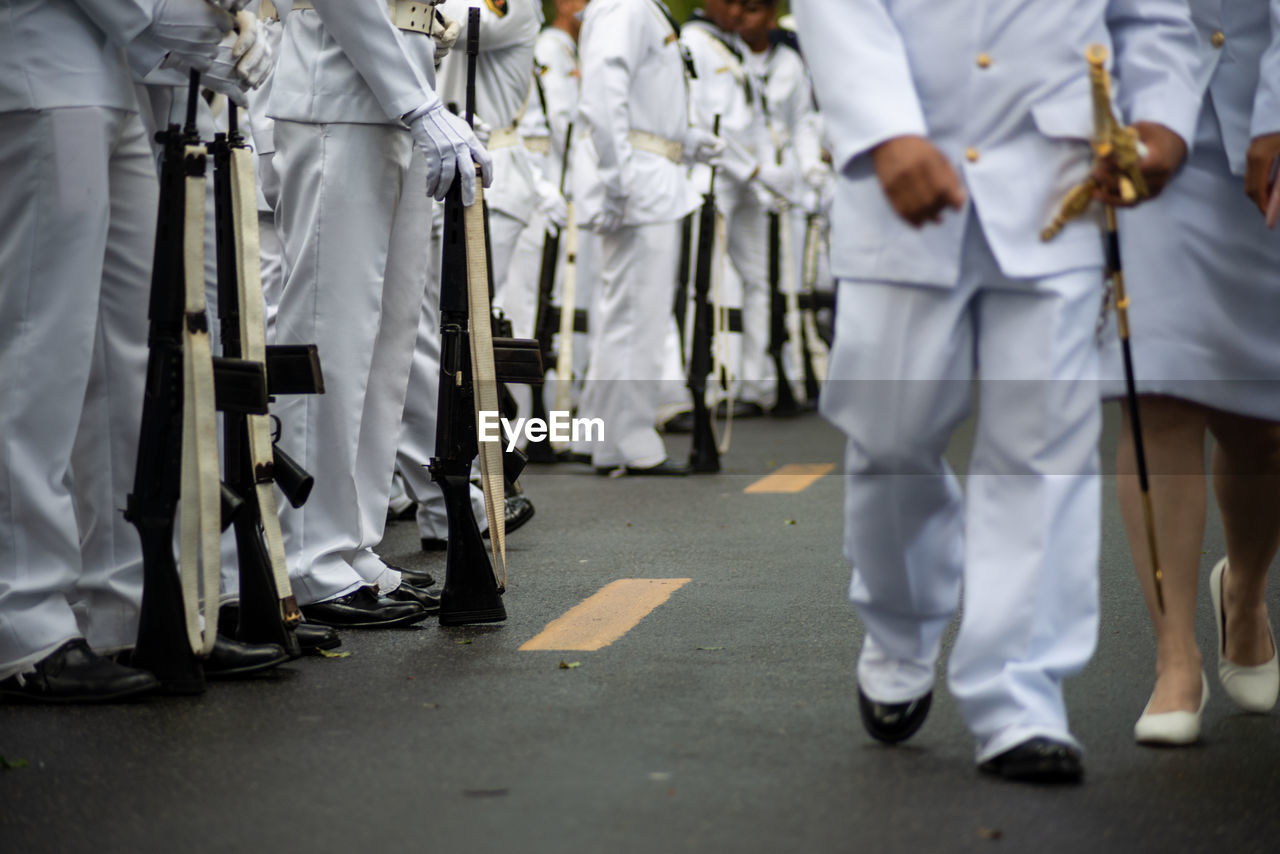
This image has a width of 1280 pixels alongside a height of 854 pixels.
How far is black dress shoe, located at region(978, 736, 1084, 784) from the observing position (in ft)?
9.37

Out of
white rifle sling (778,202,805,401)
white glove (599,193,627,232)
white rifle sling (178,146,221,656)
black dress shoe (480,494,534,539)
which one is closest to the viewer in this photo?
white rifle sling (178,146,221,656)

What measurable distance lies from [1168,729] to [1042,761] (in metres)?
0.45

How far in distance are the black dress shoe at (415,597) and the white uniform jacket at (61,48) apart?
64.0 inches

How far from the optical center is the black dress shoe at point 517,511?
6.46 meters

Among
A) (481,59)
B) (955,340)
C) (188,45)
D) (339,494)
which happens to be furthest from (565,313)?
(955,340)

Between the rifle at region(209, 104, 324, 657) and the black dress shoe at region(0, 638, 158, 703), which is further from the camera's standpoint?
the rifle at region(209, 104, 324, 657)

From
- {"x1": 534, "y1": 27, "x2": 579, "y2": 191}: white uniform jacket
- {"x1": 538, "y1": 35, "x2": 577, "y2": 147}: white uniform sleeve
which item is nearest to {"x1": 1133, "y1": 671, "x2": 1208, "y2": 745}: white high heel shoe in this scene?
{"x1": 534, "y1": 27, "x2": 579, "y2": 191}: white uniform jacket

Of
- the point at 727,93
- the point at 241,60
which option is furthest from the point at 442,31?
the point at 727,93

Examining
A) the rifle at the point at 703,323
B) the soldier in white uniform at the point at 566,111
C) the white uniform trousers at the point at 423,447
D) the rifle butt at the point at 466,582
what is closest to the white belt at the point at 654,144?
the rifle at the point at 703,323

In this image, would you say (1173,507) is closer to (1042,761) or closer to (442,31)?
(1042,761)

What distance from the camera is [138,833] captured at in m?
2.71

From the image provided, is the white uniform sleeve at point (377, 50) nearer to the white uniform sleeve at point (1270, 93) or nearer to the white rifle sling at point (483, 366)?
the white rifle sling at point (483, 366)

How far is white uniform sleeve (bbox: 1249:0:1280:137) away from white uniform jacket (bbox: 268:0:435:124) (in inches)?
80.2
